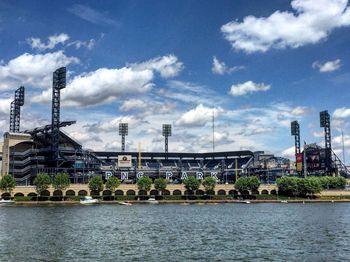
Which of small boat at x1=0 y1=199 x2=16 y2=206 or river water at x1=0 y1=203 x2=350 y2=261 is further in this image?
small boat at x1=0 y1=199 x2=16 y2=206

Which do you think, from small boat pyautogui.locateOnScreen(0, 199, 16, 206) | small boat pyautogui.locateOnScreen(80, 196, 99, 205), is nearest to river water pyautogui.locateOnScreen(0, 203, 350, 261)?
small boat pyautogui.locateOnScreen(0, 199, 16, 206)

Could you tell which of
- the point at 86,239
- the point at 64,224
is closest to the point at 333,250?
the point at 86,239

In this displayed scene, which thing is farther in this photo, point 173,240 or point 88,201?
point 88,201

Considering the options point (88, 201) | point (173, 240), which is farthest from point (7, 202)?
point (173, 240)

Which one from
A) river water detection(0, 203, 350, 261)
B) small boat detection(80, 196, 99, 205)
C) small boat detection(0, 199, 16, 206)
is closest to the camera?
river water detection(0, 203, 350, 261)

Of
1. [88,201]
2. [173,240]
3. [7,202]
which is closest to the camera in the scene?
[173,240]

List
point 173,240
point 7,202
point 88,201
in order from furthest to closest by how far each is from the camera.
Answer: point 88,201, point 7,202, point 173,240

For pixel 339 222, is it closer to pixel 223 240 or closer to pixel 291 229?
pixel 291 229

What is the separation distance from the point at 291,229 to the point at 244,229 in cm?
953

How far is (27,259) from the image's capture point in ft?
195

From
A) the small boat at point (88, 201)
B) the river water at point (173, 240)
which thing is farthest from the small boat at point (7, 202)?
the river water at point (173, 240)

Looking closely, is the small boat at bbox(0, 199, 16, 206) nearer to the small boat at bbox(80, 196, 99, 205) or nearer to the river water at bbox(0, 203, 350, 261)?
the small boat at bbox(80, 196, 99, 205)

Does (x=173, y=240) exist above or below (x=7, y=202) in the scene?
below

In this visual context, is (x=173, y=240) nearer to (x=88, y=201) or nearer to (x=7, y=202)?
(x=88, y=201)
